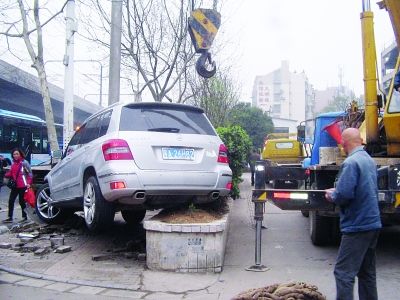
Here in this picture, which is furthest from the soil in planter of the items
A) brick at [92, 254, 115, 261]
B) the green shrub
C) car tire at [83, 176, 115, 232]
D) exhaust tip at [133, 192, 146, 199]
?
the green shrub

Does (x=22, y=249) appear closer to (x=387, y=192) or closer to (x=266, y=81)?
(x=387, y=192)

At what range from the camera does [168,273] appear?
6336 millimetres

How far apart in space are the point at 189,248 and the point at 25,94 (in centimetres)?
3234

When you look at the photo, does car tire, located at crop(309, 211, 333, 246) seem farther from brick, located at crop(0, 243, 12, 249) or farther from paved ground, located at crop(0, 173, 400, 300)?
brick, located at crop(0, 243, 12, 249)

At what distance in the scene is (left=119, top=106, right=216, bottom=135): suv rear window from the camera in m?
6.76

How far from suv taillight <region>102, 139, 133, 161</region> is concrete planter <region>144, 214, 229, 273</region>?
1.04 meters

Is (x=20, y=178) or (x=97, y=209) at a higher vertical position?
(x=20, y=178)

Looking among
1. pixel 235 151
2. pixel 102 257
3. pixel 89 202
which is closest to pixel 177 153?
pixel 89 202

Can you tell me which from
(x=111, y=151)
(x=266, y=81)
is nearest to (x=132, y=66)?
(x=111, y=151)

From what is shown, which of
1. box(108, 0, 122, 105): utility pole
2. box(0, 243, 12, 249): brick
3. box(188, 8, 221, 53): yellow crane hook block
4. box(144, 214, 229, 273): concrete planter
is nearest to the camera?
box(144, 214, 229, 273): concrete planter

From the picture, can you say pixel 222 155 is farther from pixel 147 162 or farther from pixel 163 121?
pixel 147 162

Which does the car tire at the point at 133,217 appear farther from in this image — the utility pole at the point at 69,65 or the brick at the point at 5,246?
the utility pole at the point at 69,65

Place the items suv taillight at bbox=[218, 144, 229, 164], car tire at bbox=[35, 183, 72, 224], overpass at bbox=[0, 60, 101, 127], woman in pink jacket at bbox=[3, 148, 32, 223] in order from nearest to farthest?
suv taillight at bbox=[218, 144, 229, 164] → car tire at bbox=[35, 183, 72, 224] → woman in pink jacket at bbox=[3, 148, 32, 223] → overpass at bbox=[0, 60, 101, 127]

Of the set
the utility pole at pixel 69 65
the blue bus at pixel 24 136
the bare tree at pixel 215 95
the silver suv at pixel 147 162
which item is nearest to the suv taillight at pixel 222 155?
the silver suv at pixel 147 162
